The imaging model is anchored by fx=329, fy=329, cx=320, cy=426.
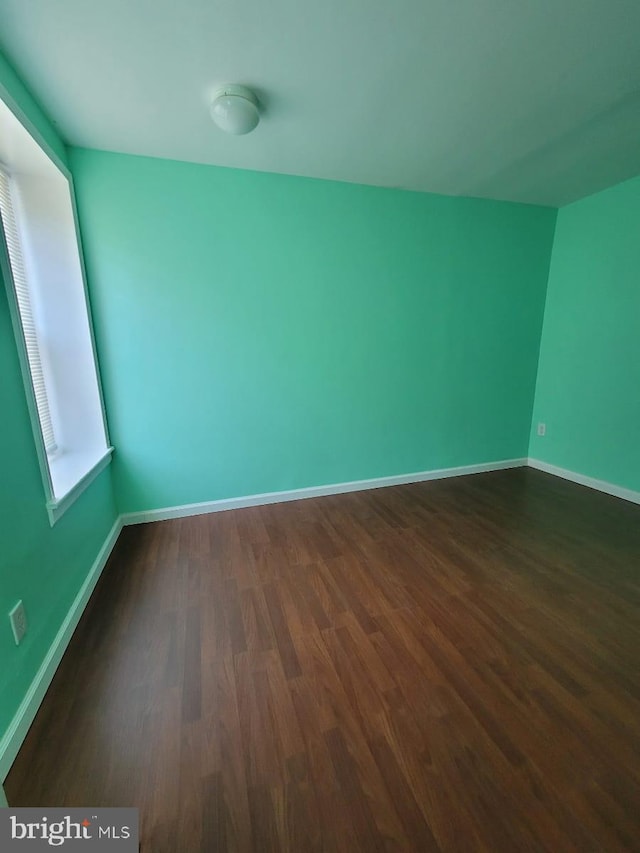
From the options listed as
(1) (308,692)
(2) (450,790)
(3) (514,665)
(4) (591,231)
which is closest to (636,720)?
(3) (514,665)

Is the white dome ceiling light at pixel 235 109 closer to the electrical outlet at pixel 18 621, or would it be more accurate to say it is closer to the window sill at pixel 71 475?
the window sill at pixel 71 475

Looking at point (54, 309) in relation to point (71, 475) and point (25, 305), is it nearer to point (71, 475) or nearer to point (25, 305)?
point (25, 305)

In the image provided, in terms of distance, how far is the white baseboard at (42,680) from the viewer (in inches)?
40.3

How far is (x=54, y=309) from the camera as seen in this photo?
6.45 ft

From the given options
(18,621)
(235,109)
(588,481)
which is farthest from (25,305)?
(588,481)

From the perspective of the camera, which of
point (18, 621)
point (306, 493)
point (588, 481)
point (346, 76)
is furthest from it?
point (588, 481)

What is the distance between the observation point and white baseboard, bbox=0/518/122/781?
1024 millimetres

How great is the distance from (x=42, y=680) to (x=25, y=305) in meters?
1.82

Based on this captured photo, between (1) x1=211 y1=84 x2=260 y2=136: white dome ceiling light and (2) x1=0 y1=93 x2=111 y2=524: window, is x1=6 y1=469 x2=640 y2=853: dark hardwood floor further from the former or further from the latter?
(1) x1=211 y1=84 x2=260 y2=136: white dome ceiling light

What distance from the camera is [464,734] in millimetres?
1106

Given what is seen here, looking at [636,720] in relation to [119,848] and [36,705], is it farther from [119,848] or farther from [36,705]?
[36,705]

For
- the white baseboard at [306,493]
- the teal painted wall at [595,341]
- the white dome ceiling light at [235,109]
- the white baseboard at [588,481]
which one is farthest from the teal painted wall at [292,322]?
the white baseboard at [588,481]

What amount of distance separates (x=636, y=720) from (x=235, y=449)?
2455 millimetres

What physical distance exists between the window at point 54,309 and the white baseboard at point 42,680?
1.68ft
